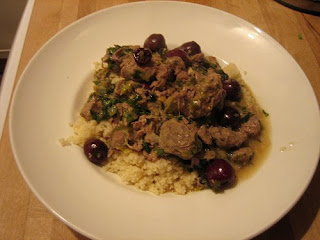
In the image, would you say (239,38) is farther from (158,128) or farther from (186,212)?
(186,212)


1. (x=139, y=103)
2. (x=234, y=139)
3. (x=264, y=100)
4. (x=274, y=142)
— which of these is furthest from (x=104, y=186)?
(x=264, y=100)

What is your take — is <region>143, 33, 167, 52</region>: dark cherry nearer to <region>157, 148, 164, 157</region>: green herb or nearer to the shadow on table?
<region>157, 148, 164, 157</region>: green herb

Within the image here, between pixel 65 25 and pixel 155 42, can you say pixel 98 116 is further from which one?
pixel 65 25

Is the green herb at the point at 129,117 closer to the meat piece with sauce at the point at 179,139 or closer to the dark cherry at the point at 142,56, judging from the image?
the meat piece with sauce at the point at 179,139

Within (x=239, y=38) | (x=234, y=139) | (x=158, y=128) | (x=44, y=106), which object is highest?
(x=239, y=38)

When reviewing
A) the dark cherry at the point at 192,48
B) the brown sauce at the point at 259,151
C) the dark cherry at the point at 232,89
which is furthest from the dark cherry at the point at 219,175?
the dark cherry at the point at 192,48

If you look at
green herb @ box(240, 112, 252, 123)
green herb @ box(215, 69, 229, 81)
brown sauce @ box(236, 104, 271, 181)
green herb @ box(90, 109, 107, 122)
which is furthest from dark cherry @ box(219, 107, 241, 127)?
green herb @ box(90, 109, 107, 122)
